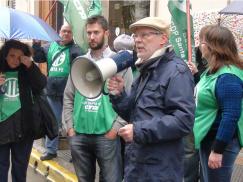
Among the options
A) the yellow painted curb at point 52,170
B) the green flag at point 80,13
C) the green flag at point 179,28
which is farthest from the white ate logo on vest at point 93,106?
the yellow painted curb at point 52,170

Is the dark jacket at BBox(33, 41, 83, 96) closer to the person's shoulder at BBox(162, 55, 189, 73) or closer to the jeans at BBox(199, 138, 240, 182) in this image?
the jeans at BBox(199, 138, 240, 182)

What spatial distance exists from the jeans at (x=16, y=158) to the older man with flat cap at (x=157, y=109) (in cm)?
176

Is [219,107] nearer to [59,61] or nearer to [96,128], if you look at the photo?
[96,128]

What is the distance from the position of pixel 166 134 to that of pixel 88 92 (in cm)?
60

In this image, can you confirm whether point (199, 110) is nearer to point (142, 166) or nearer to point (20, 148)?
point (142, 166)

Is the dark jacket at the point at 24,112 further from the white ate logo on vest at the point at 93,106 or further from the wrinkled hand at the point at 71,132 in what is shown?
the white ate logo on vest at the point at 93,106

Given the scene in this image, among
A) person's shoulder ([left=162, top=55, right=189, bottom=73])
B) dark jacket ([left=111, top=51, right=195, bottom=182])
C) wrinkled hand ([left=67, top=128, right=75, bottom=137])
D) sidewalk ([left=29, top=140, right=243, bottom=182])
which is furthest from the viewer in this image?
sidewalk ([left=29, top=140, right=243, bottom=182])

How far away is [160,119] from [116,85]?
1.27 feet

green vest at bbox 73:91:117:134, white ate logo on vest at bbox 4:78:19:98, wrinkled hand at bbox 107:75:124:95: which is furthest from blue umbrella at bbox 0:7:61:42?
wrinkled hand at bbox 107:75:124:95

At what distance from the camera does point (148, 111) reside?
284 cm

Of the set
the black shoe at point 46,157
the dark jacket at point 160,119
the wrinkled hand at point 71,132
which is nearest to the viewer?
the dark jacket at point 160,119

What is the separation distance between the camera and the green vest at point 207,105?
346cm

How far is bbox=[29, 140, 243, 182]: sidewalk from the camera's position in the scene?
5.77m

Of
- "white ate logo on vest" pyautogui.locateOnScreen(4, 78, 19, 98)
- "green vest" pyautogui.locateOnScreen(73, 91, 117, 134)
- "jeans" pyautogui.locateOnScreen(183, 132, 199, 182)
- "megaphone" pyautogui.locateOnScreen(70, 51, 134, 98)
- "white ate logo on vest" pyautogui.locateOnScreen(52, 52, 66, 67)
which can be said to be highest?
"white ate logo on vest" pyautogui.locateOnScreen(52, 52, 66, 67)
